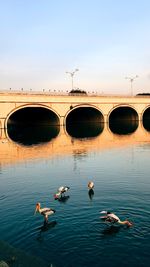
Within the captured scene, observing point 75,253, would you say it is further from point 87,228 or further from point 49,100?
point 49,100

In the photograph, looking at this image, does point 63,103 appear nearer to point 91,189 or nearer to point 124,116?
point 124,116

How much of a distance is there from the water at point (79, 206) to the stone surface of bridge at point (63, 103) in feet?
115

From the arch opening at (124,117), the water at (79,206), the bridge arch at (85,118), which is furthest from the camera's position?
the arch opening at (124,117)

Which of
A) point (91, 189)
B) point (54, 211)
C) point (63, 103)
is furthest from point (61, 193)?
point (63, 103)

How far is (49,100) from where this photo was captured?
85000mm

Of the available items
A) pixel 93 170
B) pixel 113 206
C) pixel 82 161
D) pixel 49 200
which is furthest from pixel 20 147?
pixel 113 206

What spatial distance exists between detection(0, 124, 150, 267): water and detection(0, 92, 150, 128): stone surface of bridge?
3501cm

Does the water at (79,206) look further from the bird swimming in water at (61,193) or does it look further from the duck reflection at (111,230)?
the bird swimming in water at (61,193)

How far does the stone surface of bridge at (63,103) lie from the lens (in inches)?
3046

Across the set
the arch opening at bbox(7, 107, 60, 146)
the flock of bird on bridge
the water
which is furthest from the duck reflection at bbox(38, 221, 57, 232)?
the arch opening at bbox(7, 107, 60, 146)

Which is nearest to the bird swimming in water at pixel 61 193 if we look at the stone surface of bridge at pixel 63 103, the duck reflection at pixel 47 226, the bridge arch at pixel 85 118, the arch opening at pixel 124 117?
the duck reflection at pixel 47 226

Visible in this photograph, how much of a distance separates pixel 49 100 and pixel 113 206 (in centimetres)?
6570

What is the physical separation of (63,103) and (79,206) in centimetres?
6745

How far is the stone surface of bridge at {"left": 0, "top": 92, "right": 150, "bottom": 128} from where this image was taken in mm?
77375
